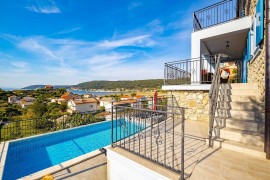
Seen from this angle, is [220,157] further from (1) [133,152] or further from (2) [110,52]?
(2) [110,52]

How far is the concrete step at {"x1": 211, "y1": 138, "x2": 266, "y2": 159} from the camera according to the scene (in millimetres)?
3165

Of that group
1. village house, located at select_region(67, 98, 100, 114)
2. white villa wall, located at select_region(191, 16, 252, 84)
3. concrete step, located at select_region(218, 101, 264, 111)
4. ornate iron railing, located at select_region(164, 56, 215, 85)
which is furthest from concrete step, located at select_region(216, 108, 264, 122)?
village house, located at select_region(67, 98, 100, 114)

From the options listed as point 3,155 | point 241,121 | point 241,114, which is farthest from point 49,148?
point 241,114

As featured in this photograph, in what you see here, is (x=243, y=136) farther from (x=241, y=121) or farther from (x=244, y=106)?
(x=244, y=106)

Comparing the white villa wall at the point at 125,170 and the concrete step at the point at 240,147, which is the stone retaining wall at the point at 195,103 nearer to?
the concrete step at the point at 240,147

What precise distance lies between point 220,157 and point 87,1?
15183mm

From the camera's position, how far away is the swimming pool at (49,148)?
5627 mm

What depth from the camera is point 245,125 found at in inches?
156

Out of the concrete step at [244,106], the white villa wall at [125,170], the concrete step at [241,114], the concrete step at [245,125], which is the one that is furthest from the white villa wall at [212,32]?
the white villa wall at [125,170]

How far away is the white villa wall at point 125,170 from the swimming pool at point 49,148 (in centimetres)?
386

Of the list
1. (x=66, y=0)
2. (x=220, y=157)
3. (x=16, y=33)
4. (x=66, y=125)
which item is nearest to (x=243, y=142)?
(x=220, y=157)

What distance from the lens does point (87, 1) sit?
522 inches

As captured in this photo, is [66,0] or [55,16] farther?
[55,16]

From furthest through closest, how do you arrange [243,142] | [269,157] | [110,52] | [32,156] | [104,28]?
[110,52]
[104,28]
[32,156]
[243,142]
[269,157]
